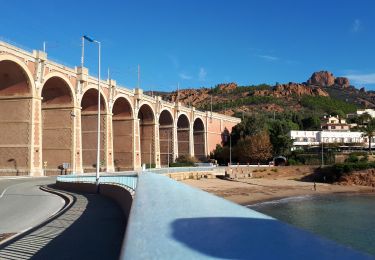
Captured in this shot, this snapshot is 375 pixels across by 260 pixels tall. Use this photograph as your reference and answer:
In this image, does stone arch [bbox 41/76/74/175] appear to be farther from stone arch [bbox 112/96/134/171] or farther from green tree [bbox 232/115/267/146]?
green tree [bbox 232/115/267/146]

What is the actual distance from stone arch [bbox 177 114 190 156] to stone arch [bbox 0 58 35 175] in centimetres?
5512

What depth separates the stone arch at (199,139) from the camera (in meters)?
108

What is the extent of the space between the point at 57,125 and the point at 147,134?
3096 cm

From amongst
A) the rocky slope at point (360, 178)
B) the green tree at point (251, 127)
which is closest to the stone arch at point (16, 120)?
the rocky slope at point (360, 178)

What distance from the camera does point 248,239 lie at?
364cm

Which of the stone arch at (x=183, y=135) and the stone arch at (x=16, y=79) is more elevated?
the stone arch at (x=16, y=79)

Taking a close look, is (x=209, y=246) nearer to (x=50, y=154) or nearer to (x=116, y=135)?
(x=50, y=154)

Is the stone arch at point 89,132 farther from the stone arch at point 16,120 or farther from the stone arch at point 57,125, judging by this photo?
the stone arch at point 16,120

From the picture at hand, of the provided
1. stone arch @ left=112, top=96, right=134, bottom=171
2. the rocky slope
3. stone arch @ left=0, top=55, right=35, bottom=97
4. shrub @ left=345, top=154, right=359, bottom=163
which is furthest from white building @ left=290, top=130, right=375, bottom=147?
stone arch @ left=0, top=55, right=35, bottom=97

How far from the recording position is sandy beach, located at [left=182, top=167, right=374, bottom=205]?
54287mm

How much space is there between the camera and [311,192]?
62.0m

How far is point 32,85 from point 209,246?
166 ft

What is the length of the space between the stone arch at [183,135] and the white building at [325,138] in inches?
1014

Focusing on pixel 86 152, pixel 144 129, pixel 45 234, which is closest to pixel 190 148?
pixel 144 129
